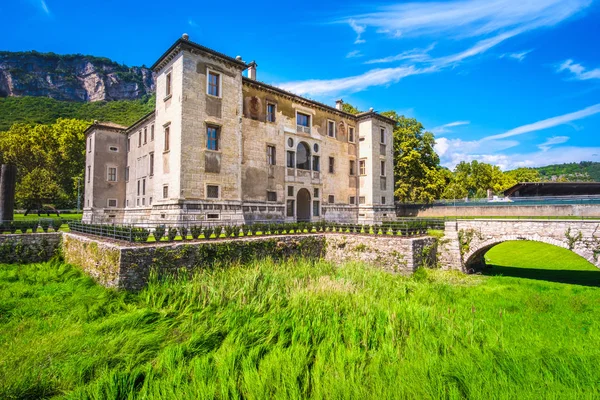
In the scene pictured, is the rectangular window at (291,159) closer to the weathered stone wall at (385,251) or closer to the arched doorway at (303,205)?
the arched doorway at (303,205)

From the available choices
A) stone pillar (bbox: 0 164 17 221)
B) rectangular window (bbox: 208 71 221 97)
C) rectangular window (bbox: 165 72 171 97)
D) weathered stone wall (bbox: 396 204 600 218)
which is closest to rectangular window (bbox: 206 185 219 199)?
rectangular window (bbox: 208 71 221 97)

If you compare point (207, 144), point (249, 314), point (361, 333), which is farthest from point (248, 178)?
point (361, 333)

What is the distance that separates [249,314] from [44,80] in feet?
424

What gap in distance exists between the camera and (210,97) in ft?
64.1

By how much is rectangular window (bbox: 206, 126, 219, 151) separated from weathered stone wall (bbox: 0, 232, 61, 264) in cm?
941

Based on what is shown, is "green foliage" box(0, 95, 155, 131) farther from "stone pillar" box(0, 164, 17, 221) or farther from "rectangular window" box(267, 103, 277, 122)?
"rectangular window" box(267, 103, 277, 122)

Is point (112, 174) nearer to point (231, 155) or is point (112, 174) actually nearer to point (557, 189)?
point (231, 155)

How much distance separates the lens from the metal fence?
43.6ft

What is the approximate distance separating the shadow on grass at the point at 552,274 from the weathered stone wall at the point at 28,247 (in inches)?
912

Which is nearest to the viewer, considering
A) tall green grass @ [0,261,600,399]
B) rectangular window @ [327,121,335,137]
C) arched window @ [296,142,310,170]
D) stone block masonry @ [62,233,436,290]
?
tall green grass @ [0,261,600,399]

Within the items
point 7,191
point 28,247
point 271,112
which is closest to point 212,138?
point 271,112

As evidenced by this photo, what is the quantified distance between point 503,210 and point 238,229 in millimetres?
22054

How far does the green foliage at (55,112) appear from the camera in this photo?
182 ft

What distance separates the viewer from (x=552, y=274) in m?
15.7
